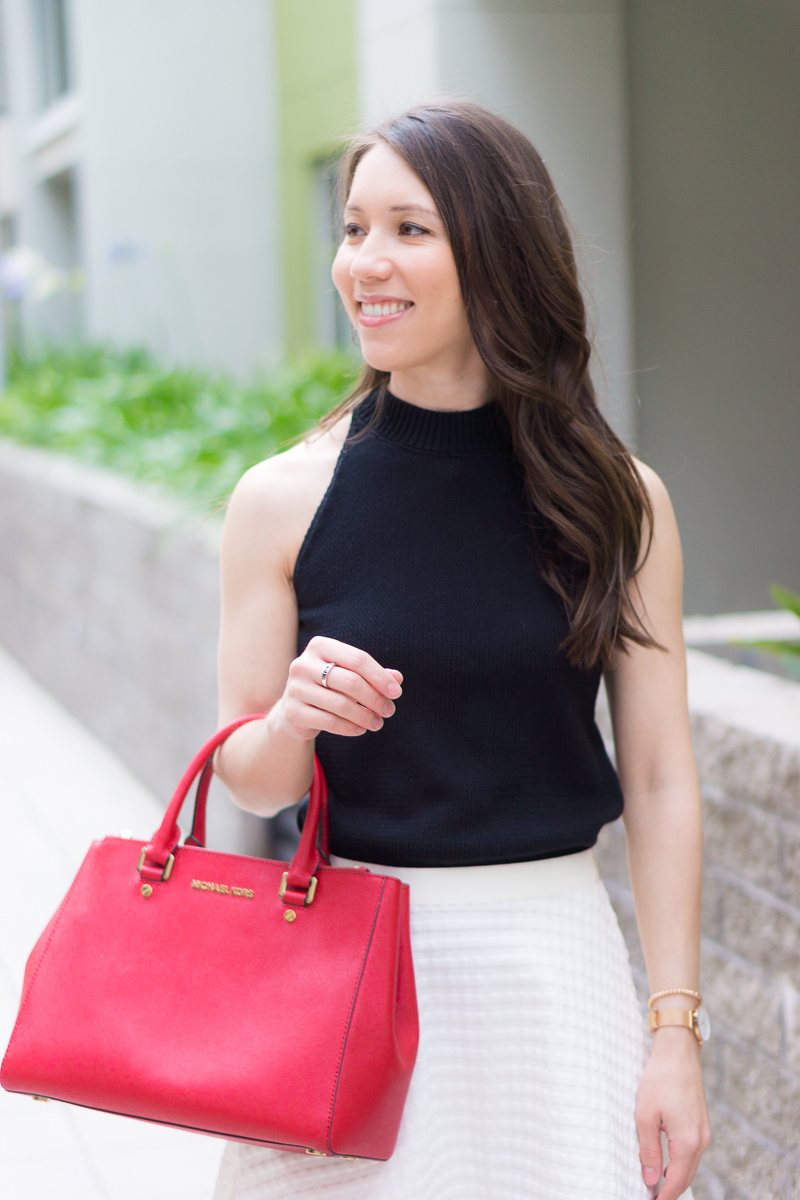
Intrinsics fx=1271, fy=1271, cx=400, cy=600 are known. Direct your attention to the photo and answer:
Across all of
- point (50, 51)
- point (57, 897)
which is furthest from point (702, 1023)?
point (50, 51)

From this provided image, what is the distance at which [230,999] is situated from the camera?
1293 mm

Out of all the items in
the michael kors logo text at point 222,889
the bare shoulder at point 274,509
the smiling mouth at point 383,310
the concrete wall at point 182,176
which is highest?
the concrete wall at point 182,176

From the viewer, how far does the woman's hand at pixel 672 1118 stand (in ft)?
4.59

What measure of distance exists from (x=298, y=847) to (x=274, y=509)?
40 cm

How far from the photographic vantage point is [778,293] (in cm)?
311

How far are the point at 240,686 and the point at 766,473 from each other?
227 cm

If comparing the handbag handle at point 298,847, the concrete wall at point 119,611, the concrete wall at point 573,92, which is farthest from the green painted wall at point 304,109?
the handbag handle at point 298,847

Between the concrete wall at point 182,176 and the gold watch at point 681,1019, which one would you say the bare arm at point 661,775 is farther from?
the concrete wall at point 182,176

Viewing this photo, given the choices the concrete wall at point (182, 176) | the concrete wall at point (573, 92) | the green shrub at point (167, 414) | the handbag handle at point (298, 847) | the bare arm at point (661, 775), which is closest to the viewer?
the handbag handle at point (298, 847)

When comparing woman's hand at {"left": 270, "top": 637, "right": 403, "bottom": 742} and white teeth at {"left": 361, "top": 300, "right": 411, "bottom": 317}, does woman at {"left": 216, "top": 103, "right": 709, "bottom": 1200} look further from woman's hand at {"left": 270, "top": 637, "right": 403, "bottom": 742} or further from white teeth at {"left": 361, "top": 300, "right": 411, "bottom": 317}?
woman's hand at {"left": 270, "top": 637, "right": 403, "bottom": 742}

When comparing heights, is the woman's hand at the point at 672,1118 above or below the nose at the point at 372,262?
below

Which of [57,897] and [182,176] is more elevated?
[182,176]

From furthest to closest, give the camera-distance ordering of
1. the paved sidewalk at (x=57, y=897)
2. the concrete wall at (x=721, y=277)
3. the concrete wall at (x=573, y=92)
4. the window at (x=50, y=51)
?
the window at (x=50, y=51), the concrete wall at (x=573, y=92), the concrete wall at (x=721, y=277), the paved sidewalk at (x=57, y=897)

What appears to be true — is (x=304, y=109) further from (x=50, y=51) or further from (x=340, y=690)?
(x=340, y=690)
